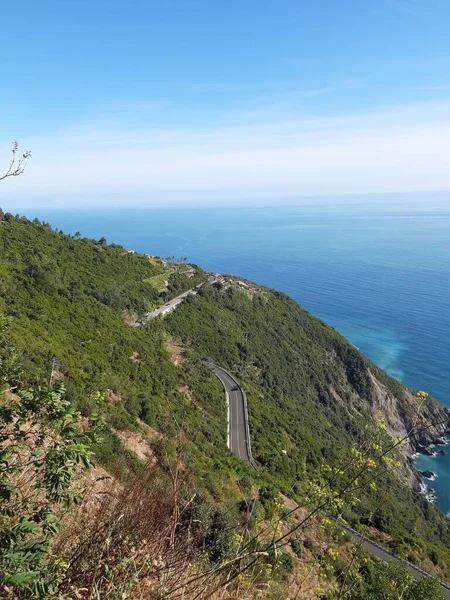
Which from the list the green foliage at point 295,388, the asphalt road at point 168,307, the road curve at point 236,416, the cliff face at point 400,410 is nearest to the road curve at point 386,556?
the green foliage at point 295,388

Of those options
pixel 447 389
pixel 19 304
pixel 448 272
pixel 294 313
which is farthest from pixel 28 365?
pixel 448 272

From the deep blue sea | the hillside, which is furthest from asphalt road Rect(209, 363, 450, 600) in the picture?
the deep blue sea

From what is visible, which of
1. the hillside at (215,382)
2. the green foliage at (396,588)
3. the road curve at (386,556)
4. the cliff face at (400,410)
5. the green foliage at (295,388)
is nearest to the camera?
the hillside at (215,382)

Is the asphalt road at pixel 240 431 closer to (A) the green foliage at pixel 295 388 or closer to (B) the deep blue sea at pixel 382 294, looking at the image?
(A) the green foliage at pixel 295 388

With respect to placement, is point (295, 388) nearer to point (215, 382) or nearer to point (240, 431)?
point (215, 382)

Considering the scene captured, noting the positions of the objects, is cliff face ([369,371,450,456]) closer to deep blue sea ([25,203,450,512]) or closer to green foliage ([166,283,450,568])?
green foliage ([166,283,450,568])

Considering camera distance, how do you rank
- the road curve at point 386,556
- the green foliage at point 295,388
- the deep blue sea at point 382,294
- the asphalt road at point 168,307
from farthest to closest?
the deep blue sea at point 382,294
the asphalt road at point 168,307
the green foliage at point 295,388
the road curve at point 386,556

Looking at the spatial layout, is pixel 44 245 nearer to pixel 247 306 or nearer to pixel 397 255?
pixel 247 306
